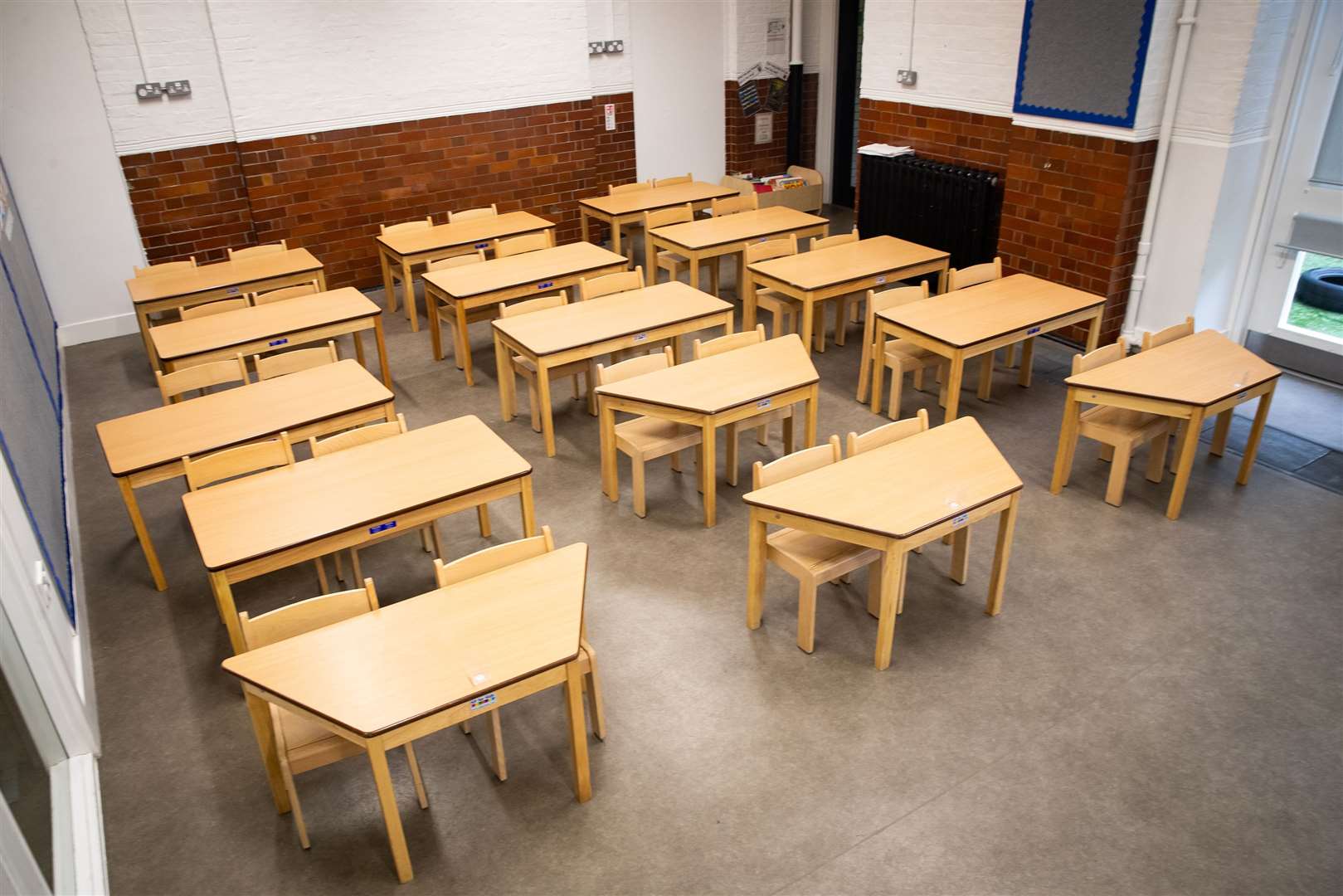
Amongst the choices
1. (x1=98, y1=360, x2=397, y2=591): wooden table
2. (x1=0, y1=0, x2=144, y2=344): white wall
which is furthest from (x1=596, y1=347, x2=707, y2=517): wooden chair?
(x1=0, y1=0, x2=144, y2=344): white wall

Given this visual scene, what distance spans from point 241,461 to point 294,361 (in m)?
1.19

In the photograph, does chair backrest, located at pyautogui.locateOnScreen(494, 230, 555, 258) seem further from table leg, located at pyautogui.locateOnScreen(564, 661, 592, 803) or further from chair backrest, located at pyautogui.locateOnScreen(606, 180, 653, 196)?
table leg, located at pyautogui.locateOnScreen(564, 661, 592, 803)

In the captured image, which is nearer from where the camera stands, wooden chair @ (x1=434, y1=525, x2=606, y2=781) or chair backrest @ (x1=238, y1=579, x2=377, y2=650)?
chair backrest @ (x1=238, y1=579, x2=377, y2=650)

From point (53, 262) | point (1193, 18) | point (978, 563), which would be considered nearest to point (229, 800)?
point (978, 563)

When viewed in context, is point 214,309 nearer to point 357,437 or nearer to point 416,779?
point 357,437

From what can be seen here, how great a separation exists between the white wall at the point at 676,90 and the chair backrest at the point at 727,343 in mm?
5232

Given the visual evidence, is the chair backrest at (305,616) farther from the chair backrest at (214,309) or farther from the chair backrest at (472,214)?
the chair backrest at (472,214)

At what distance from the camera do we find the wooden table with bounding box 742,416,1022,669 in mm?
3934

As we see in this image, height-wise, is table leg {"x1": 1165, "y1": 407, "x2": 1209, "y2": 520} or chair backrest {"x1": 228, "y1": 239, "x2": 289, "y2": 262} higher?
chair backrest {"x1": 228, "y1": 239, "x2": 289, "y2": 262}

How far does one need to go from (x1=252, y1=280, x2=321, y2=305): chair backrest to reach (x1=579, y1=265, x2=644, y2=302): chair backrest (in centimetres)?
200

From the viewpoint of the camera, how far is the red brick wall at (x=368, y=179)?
8.04 metres

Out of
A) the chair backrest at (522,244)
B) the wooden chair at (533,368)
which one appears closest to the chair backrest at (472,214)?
the chair backrest at (522,244)

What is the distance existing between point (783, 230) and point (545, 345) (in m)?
3.01

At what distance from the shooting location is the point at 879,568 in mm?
4379
